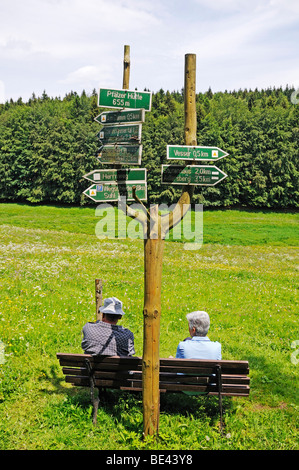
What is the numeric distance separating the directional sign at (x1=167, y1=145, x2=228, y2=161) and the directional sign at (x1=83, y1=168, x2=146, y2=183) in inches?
19.3

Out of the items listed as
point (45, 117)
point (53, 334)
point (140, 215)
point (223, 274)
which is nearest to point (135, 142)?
point (140, 215)

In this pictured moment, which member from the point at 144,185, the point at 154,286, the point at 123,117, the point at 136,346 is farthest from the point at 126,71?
the point at 136,346

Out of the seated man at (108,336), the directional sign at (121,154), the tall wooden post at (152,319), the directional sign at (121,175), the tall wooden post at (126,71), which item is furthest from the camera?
the seated man at (108,336)

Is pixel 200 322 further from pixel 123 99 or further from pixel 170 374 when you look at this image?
pixel 123 99

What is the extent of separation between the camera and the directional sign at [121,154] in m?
5.77

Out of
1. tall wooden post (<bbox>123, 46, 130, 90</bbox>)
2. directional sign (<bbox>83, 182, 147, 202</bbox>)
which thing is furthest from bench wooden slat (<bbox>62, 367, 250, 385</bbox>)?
tall wooden post (<bbox>123, 46, 130, 90</bbox>)

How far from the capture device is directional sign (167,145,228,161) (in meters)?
5.68

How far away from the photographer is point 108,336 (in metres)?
6.75

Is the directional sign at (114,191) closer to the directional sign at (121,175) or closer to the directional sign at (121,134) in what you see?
the directional sign at (121,175)

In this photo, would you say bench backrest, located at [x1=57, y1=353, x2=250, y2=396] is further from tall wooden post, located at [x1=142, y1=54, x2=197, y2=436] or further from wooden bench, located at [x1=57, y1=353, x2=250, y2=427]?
tall wooden post, located at [x1=142, y1=54, x2=197, y2=436]

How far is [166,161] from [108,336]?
235 ft

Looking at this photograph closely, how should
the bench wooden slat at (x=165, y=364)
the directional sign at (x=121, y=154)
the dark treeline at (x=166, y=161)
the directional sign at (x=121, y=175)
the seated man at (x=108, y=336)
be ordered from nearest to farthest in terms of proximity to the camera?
the directional sign at (x=121, y=154) → the directional sign at (x=121, y=175) → the bench wooden slat at (x=165, y=364) → the seated man at (x=108, y=336) → the dark treeline at (x=166, y=161)

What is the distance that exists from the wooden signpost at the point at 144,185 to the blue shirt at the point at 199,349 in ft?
3.15

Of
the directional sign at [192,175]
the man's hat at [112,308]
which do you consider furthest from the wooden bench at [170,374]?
the directional sign at [192,175]
